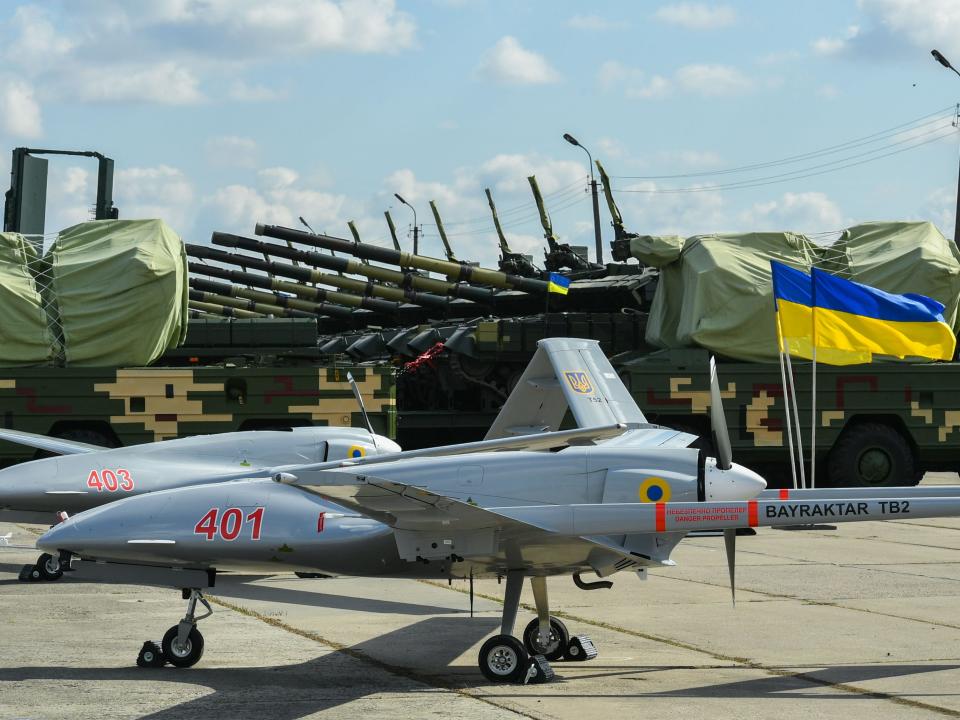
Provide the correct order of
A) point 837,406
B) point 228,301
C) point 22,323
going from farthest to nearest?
point 228,301 → point 837,406 → point 22,323

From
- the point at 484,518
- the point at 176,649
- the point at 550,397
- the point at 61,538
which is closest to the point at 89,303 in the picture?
the point at 550,397

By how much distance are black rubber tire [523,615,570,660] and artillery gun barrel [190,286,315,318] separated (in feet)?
76.7

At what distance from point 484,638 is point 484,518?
7.28 feet

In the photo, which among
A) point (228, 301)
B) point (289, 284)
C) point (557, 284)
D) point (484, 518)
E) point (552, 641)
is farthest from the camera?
point (228, 301)

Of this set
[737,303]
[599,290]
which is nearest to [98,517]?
[737,303]

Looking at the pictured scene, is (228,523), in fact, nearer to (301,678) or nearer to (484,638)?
(301,678)

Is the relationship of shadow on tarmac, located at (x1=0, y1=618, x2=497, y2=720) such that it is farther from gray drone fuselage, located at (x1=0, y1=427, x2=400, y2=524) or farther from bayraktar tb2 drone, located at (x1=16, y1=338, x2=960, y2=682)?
gray drone fuselage, located at (x1=0, y1=427, x2=400, y2=524)

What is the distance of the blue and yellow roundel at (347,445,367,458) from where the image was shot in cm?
1336

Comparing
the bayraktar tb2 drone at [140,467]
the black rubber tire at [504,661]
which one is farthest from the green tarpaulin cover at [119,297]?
the black rubber tire at [504,661]

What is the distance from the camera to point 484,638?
10.4m

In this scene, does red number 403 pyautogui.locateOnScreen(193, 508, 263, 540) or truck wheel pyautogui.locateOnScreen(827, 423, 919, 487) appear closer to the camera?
red number 403 pyautogui.locateOnScreen(193, 508, 263, 540)

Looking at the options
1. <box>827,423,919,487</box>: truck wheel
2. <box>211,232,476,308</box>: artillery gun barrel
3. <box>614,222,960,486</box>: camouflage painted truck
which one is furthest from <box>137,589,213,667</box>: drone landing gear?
<box>211,232,476,308</box>: artillery gun barrel

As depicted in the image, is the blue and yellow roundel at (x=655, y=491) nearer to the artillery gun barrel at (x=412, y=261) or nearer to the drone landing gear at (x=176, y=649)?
the drone landing gear at (x=176, y=649)

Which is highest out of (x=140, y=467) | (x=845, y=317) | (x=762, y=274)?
(x=762, y=274)
